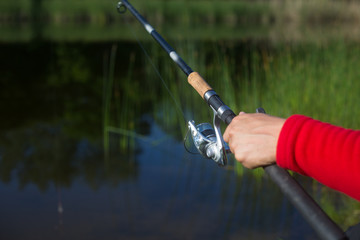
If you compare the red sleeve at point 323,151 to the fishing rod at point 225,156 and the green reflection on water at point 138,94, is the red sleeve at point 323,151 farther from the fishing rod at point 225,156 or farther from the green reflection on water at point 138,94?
the green reflection on water at point 138,94

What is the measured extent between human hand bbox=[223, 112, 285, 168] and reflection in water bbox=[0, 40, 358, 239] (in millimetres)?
1494

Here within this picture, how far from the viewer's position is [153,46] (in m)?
5.53

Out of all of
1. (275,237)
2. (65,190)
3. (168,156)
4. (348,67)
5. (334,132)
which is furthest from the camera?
(348,67)

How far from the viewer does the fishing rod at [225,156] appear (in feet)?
2.83

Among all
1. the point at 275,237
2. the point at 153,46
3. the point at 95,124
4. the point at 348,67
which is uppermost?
the point at 153,46

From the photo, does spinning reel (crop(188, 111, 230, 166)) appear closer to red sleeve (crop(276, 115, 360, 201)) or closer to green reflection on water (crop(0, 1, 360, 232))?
red sleeve (crop(276, 115, 360, 201))

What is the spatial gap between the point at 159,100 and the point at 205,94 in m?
3.63

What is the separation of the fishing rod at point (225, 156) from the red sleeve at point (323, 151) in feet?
0.18

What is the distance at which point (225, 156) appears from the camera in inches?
48.4

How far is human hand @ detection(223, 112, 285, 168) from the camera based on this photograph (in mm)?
Result: 942

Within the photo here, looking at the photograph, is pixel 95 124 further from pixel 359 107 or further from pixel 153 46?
pixel 359 107

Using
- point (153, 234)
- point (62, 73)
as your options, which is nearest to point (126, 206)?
point (153, 234)

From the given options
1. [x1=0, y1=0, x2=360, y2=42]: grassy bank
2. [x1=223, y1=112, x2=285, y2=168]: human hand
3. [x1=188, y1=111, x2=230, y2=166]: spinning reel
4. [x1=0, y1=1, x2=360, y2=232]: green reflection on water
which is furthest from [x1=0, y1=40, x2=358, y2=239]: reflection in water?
[x1=0, y1=0, x2=360, y2=42]: grassy bank

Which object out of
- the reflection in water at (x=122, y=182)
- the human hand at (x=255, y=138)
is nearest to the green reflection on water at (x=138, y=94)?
the reflection in water at (x=122, y=182)
